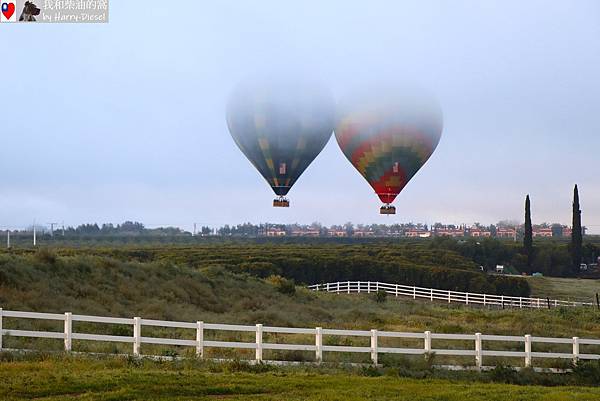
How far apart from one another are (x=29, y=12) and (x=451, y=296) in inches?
1619

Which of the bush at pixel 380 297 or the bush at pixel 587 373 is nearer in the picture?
the bush at pixel 587 373

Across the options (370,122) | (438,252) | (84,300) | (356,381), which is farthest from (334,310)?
(438,252)

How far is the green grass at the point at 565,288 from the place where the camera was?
83.9 m

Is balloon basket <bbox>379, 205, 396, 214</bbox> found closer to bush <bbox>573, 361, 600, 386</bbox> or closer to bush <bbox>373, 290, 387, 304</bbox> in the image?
bush <bbox>373, 290, 387, 304</bbox>

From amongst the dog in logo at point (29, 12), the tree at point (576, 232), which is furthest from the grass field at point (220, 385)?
the tree at point (576, 232)

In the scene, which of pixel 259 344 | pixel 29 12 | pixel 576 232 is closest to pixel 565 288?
pixel 576 232

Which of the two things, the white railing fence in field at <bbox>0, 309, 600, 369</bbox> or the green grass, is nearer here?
the white railing fence in field at <bbox>0, 309, 600, 369</bbox>

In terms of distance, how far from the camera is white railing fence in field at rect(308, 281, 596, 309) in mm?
66562

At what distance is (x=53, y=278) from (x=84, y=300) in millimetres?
2836

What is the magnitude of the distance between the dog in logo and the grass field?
20.9 meters

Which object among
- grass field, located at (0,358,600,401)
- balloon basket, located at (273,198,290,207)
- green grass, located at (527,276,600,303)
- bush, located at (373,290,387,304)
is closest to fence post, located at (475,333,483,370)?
grass field, located at (0,358,600,401)

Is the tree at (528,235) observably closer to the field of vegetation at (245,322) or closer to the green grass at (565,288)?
the green grass at (565,288)

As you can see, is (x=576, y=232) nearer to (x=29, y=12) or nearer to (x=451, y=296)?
(x=451, y=296)

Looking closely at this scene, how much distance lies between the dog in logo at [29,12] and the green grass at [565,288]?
5693 centimetres
